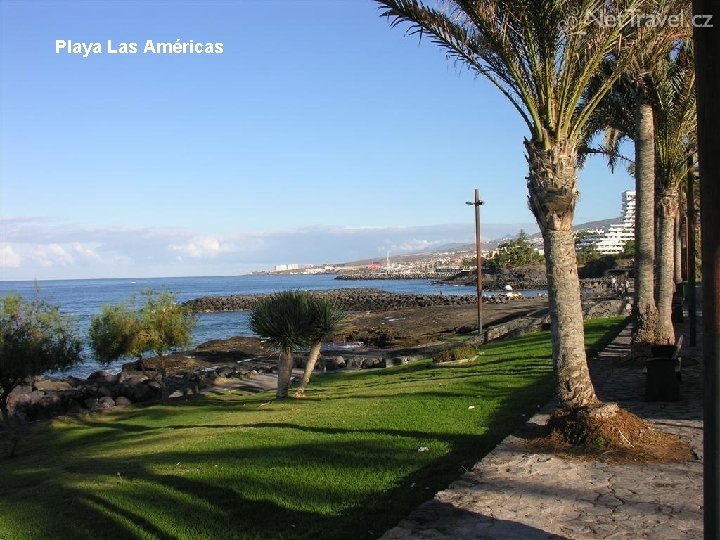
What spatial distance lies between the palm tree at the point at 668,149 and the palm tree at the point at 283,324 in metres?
7.47

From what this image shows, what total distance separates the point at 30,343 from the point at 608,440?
1321cm

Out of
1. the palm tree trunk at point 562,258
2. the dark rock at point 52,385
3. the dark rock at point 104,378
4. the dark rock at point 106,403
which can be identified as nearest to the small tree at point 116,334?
the dark rock at point 104,378

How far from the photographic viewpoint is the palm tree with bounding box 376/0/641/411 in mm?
7277

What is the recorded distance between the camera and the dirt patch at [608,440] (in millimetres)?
6422

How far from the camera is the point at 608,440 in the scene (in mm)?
6773

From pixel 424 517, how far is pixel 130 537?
8.17 ft

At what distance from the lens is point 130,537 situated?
18.0 feet

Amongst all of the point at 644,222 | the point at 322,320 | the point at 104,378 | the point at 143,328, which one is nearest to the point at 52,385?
the point at 104,378

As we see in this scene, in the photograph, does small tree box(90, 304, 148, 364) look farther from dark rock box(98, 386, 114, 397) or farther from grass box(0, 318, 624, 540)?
grass box(0, 318, 624, 540)

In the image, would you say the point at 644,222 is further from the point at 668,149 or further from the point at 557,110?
the point at 557,110

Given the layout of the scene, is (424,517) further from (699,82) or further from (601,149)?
(601,149)

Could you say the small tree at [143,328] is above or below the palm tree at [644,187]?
below

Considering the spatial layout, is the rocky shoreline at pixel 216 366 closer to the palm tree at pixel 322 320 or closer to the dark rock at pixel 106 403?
the dark rock at pixel 106 403

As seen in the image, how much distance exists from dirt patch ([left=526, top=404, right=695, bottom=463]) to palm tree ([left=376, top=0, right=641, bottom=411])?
25 cm
